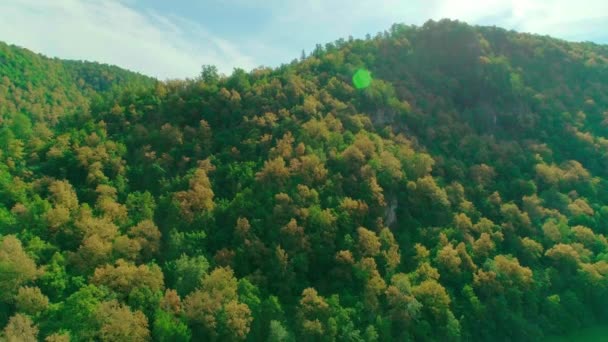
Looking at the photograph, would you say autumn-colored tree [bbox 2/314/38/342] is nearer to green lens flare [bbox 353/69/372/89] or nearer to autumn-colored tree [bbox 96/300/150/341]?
autumn-colored tree [bbox 96/300/150/341]

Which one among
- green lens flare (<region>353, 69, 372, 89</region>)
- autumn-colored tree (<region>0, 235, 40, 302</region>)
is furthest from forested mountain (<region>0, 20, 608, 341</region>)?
green lens flare (<region>353, 69, 372, 89</region>)

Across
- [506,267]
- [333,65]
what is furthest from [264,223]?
[333,65]

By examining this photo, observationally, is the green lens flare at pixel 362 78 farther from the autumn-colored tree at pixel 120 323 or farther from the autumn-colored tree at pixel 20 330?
the autumn-colored tree at pixel 20 330

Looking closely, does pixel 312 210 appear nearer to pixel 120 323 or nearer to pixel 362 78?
pixel 120 323

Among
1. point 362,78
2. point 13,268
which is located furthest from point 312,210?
point 362,78

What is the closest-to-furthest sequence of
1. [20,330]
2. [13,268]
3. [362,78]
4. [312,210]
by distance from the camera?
[20,330], [13,268], [312,210], [362,78]

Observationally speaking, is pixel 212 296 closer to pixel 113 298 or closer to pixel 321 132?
pixel 113 298

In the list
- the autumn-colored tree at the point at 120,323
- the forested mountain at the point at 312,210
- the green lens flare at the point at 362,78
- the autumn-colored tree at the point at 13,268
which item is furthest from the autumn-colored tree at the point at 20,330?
the green lens flare at the point at 362,78
